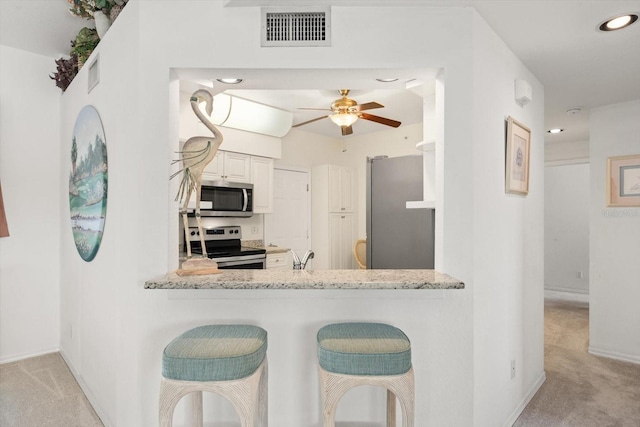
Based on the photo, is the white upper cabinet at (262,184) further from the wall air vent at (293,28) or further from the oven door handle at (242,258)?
the wall air vent at (293,28)

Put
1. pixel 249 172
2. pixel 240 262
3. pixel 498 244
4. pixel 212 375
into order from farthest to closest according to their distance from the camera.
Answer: pixel 249 172 → pixel 240 262 → pixel 498 244 → pixel 212 375

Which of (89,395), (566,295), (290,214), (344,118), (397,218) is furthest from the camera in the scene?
(566,295)

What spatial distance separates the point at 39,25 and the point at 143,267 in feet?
7.63

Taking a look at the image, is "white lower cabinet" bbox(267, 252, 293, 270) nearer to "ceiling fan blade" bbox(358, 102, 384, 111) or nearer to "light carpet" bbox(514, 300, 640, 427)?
"ceiling fan blade" bbox(358, 102, 384, 111)

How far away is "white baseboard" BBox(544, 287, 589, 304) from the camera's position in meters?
5.27

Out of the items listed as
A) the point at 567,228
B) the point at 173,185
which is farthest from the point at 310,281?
the point at 567,228

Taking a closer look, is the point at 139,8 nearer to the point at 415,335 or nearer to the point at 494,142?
the point at 494,142

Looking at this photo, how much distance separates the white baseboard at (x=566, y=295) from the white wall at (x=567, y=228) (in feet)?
0.07

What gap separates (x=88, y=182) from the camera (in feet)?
7.44

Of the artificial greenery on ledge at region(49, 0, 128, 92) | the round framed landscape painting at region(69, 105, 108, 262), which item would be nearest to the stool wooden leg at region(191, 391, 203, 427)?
the round framed landscape painting at region(69, 105, 108, 262)

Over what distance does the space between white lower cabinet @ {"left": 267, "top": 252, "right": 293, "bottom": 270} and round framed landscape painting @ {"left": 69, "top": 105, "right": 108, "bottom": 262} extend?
1894mm

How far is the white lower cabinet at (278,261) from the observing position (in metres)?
3.95

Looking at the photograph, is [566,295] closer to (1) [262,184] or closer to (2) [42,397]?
(1) [262,184]

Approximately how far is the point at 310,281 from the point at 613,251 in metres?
3.19
